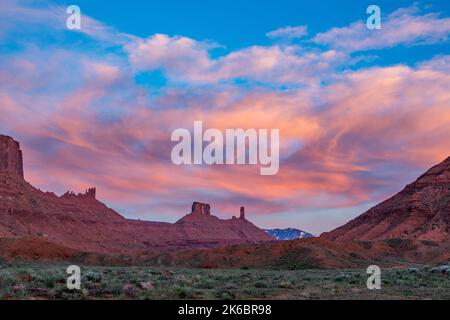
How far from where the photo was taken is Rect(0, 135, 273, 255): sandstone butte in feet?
389

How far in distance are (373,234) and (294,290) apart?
330 feet

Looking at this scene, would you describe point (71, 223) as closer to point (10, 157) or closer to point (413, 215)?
point (10, 157)

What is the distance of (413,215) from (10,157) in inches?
4044

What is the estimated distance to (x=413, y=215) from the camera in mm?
119688

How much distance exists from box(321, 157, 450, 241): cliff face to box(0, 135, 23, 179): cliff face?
8341 centimetres

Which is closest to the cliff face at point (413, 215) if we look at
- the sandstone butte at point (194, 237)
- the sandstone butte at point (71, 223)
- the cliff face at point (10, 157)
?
the sandstone butte at point (194, 237)

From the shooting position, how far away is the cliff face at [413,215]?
112 metres

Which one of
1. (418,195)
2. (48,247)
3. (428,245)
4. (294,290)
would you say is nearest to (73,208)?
(48,247)

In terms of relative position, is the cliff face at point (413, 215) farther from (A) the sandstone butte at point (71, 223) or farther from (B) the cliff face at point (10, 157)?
(B) the cliff face at point (10, 157)

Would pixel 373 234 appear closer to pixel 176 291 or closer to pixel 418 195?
pixel 418 195

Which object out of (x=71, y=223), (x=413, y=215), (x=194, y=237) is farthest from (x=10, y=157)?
(x=413, y=215)

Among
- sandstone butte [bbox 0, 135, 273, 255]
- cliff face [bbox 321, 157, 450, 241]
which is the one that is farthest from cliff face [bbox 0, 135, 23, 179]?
cliff face [bbox 321, 157, 450, 241]
